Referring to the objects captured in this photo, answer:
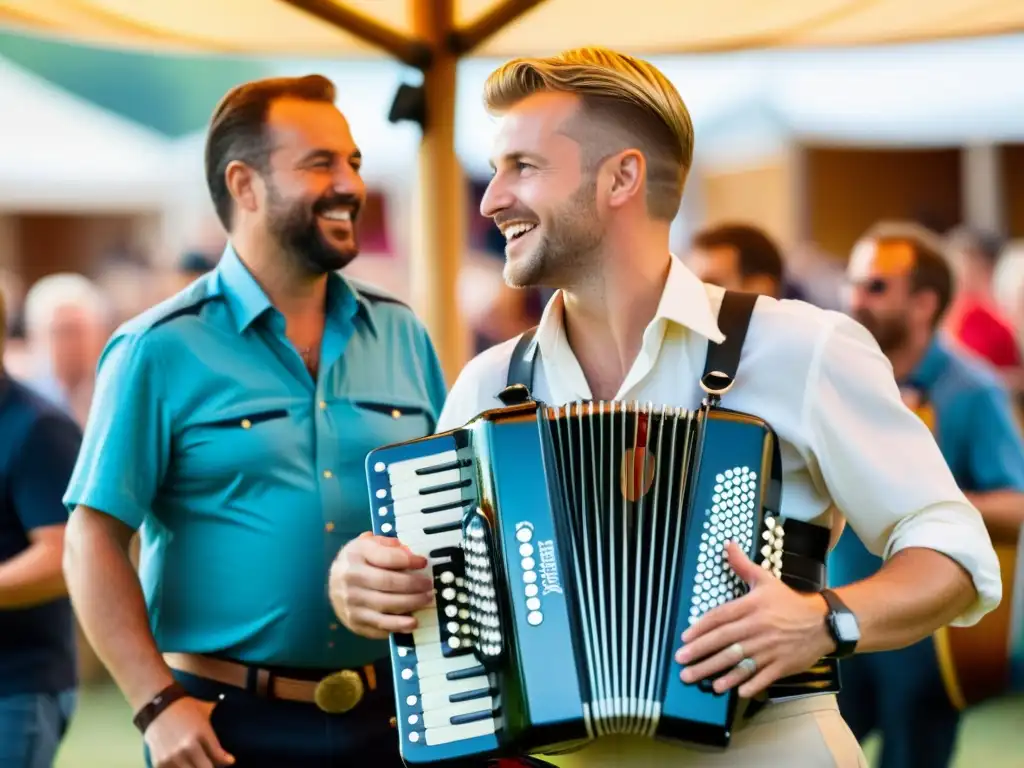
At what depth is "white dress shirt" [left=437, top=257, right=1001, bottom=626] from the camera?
2.03 meters

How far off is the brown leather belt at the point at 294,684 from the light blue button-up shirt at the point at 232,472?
3cm

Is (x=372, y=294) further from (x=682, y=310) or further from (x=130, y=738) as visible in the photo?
(x=130, y=738)

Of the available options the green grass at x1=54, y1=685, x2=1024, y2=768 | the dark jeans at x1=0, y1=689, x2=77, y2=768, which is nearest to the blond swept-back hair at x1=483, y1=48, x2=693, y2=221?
the dark jeans at x1=0, y1=689, x2=77, y2=768

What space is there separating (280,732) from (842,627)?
111cm

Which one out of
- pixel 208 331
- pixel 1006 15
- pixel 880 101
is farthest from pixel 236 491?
pixel 880 101

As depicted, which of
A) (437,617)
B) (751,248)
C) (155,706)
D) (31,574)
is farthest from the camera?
(751,248)

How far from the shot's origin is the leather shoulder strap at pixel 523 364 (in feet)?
7.31

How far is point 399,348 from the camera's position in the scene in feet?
9.21

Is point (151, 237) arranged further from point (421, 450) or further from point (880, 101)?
point (421, 450)

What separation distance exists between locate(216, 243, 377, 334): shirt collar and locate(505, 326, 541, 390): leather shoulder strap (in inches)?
21.1

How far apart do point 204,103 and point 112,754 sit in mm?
5637

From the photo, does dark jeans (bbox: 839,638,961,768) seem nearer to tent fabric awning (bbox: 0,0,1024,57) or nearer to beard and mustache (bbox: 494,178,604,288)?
tent fabric awning (bbox: 0,0,1024,57)

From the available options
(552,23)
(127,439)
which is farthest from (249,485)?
(552,23)

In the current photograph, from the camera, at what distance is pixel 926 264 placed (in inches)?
172
